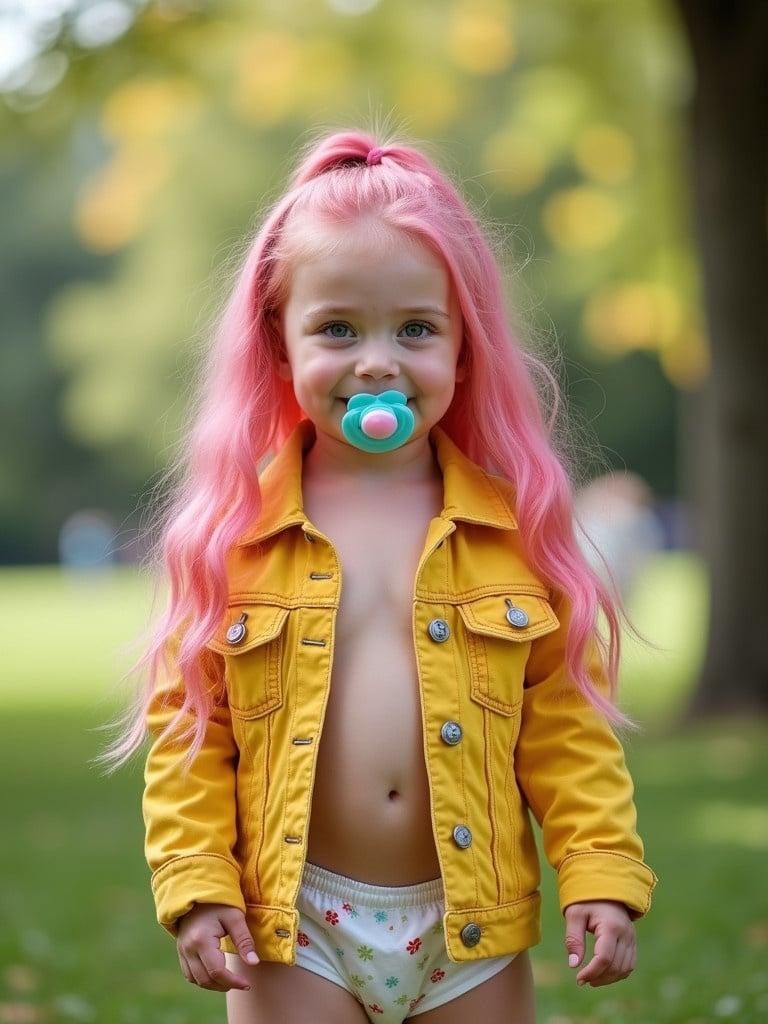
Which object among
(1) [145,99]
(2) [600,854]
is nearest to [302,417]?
(2) [600,854]

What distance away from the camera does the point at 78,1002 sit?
469cm

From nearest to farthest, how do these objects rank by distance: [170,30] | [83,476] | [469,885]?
1. [469,885]
2. [170,30]
3. [83,476]

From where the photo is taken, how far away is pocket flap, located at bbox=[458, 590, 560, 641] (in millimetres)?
2717

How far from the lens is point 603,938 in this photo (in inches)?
104

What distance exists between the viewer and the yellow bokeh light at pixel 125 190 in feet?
86.2

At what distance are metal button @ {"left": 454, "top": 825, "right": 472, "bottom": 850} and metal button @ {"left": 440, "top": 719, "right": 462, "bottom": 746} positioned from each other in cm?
14

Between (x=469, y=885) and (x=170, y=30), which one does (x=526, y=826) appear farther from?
(x=170, y=30)

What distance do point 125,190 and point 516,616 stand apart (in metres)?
26.2

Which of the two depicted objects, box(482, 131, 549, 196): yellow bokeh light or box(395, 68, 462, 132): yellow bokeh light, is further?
box(482, 131, 549, 196): yellow bokeh light

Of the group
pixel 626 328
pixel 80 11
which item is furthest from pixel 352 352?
pixel 626 328

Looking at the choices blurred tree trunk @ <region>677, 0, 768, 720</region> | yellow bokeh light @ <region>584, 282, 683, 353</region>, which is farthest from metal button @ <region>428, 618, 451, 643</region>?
yellow bokeh light @ <region>584, 282, 683, 353</region>

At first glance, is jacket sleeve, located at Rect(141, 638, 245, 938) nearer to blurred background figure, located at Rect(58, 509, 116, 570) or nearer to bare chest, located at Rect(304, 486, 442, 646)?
bare chest, located at Rect(304, 486, 442, 646)

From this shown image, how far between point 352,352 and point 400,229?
0.23m

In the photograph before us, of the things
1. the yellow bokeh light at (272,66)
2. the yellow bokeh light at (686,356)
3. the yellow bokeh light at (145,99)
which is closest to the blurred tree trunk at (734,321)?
the yellow bokeh light at (145,99)
